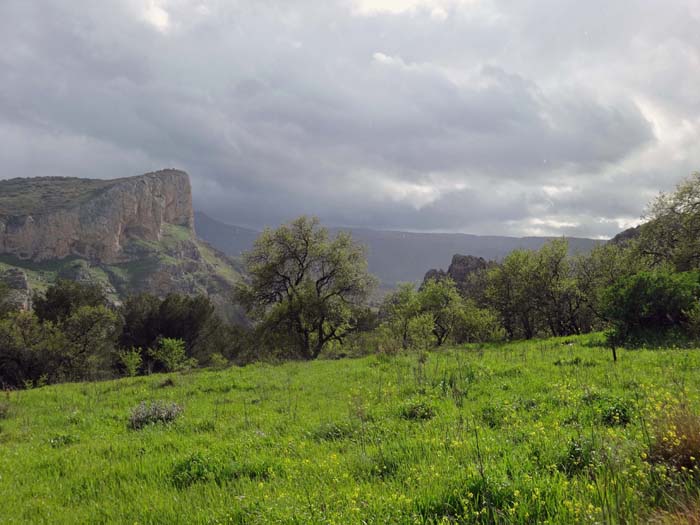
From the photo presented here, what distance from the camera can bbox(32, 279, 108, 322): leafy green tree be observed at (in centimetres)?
4797

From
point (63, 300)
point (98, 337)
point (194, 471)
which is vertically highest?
point (194, 471)

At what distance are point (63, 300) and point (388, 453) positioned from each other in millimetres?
58170

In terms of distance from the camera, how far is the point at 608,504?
3.13 metres

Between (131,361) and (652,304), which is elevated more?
(652,304)

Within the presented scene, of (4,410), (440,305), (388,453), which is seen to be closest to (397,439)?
(388,453)

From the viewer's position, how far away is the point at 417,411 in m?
7.94

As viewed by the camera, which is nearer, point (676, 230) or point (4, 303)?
point (676, 230)

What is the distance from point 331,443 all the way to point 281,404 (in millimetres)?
4606

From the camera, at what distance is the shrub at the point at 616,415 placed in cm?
603

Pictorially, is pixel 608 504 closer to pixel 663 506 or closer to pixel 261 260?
pixel 663 506

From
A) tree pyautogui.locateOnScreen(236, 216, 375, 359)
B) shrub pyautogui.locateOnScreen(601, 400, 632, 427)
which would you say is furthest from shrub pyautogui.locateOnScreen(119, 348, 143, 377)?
shrub pyautogui.locateOnScreen(601, 400, 632, 427)

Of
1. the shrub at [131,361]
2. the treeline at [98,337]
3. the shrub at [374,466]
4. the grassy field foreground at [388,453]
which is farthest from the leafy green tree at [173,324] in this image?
the shrub at [374,466]

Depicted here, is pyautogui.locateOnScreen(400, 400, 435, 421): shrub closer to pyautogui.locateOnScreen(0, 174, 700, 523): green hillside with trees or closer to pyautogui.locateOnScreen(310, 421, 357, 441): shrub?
pyautogui.locateOnScreen(0, 174, 700, 523): green hillside with trees

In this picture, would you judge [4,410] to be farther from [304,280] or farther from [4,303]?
[4,303]
